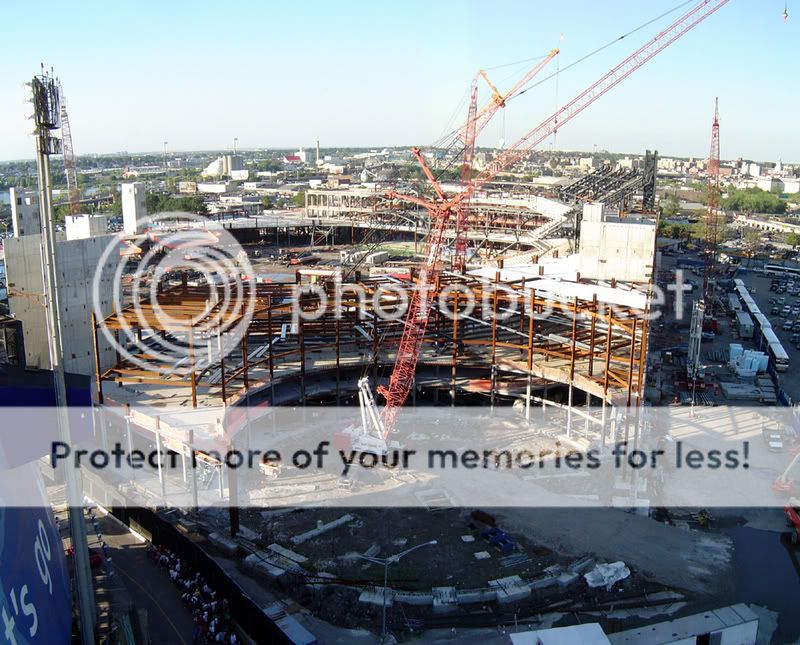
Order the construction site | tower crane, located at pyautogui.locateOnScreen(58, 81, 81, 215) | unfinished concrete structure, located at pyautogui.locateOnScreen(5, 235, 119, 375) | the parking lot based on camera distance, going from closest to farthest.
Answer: the construction site, unfinished concrete structure, located at pyautogui.locateOnScreen(5, 235, 119, 375), the parking lot, tower crane, located at pyautogui.locateOnScreen(58, 81, 81, 215)

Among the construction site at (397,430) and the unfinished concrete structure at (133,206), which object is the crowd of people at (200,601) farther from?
the unfinished concrete structure at (133,206)

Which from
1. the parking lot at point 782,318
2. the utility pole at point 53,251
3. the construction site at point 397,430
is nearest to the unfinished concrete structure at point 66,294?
the construction site at point 397,430

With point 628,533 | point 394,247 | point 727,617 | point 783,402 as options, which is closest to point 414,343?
point 628,533

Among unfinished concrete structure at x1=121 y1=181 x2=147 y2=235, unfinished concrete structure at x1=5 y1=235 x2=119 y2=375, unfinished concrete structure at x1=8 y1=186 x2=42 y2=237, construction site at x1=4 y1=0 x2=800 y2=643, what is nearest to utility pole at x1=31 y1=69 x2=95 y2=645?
construction site at x1=4 y1=0 x2=800 y2=643

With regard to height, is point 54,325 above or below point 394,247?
above

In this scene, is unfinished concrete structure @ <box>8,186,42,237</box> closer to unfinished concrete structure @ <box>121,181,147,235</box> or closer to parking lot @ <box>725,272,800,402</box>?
parking lot @ <box>725,272,800,402</box>

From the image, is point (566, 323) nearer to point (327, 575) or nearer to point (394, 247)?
point (327, 575)
